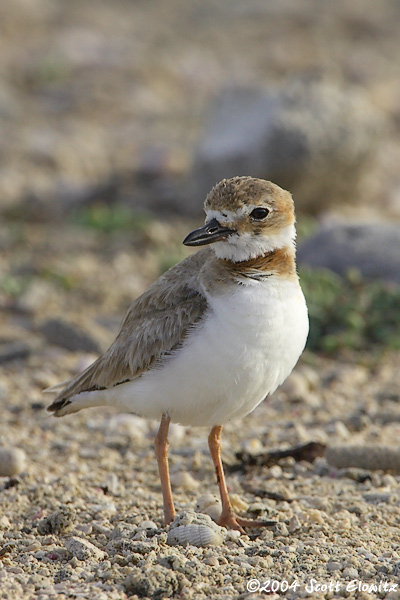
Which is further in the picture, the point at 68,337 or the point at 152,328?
the point at 68,337

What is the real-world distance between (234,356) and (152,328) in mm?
643

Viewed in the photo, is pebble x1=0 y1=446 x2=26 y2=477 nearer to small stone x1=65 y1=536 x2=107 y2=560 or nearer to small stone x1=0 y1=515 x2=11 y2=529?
small stone x1=0 y1=515 x2=11 y2=529

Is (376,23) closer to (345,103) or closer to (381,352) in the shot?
(345,103)

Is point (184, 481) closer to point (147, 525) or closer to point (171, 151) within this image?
point (147, 525)

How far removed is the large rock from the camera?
1009cm

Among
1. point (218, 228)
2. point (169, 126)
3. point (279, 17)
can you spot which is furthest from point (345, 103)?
point (279, 17)

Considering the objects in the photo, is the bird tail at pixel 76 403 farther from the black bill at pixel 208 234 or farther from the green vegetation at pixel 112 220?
the green vegetation at pixel 112 220

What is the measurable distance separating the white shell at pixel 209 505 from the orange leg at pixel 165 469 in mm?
250

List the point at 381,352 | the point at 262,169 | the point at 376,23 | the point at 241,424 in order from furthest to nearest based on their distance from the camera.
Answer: the point at 376,23 < the point at 262,169 < the point at 381,352 < the point at 241,424

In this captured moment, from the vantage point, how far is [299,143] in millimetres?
10047

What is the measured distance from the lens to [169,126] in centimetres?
1359

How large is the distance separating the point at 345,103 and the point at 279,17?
349 inches

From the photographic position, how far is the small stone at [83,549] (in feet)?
13.1

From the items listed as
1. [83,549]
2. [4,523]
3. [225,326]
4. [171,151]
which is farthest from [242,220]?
[171,151]
